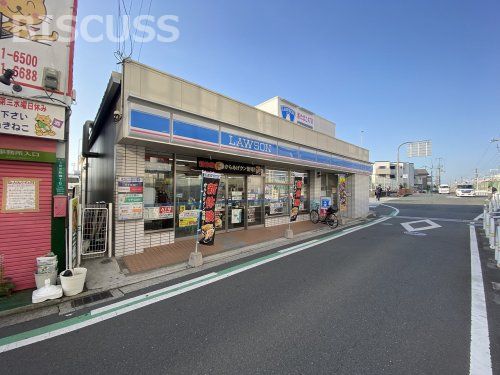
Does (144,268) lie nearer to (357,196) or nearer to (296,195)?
(296,195)

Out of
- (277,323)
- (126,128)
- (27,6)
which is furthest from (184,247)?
(27,6)

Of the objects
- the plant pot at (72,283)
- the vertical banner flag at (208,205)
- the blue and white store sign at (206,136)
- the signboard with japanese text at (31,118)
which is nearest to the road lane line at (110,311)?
the plant pot at (72,283)

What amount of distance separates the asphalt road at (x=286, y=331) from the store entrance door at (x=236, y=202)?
4.64 meters

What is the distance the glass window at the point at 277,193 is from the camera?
11875mm

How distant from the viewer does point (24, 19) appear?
4.92 m

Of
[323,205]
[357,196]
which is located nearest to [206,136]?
[323,205]

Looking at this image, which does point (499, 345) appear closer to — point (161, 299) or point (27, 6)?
point (161, 299)

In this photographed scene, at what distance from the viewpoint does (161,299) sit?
445cm

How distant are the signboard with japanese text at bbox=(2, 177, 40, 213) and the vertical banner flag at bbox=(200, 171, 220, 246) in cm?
343

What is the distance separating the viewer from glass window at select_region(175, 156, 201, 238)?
27.6ft

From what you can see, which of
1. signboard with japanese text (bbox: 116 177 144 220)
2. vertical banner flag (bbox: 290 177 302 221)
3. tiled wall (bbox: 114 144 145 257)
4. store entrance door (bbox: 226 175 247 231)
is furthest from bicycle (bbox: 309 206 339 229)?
signboard with japanese text (bbox: 116 177 144 220)

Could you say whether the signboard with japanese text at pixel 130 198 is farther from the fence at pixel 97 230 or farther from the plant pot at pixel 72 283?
the plant pot at pixel 72 283

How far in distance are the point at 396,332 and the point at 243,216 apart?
7.83 meters

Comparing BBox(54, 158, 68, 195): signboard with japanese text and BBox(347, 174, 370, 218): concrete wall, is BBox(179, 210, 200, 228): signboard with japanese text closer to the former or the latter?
BBox(54, 158, 68, 195): signboard with japanese text
